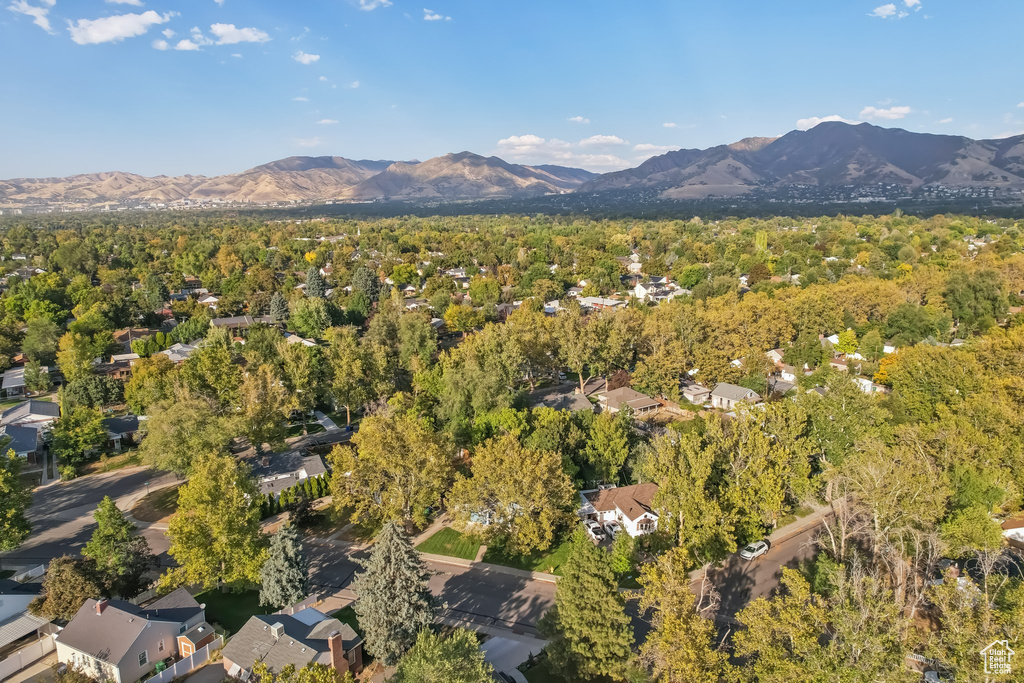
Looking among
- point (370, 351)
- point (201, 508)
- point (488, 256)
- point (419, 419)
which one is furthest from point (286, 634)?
point (488, 256)

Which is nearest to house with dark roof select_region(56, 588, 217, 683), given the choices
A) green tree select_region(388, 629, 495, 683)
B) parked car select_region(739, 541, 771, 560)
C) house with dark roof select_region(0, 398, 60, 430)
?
green tree select_region(388, 629, 495, 683)

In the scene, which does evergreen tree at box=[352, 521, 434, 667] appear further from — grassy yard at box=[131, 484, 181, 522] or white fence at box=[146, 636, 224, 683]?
grassy yard at box=[131, 484, 181, 522]

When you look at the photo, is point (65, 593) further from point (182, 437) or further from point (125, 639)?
point (182, 437)

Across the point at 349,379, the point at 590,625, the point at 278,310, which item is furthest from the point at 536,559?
the point at 278,310

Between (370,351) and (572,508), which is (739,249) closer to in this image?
(370,351)

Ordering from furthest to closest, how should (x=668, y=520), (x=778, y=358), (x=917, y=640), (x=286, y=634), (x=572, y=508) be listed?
(x=778, y=358) < (x=572, y=508) < (x=668, y=520) < (x=286, y=634) < (x=917, y=640)

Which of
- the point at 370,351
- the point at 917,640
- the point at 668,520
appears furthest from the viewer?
the point at 370,351
